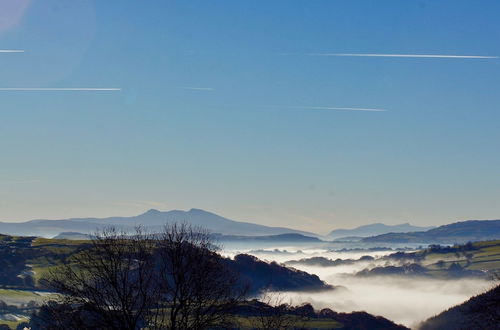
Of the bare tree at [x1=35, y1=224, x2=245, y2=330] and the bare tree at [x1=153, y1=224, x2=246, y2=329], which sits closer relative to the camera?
the bare tree at [x1=35, y1=224, x2=245, y2=330]

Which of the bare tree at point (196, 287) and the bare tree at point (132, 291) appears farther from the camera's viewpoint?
the bare tree at point (196, 287)

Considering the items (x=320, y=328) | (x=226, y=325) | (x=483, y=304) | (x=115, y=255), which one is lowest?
(x=320, y=328)

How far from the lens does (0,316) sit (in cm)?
18425

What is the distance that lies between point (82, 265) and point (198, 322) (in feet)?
29.4

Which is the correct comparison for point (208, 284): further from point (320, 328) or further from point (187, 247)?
point (320, 328)

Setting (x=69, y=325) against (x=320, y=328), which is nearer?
(x=69, y=325)

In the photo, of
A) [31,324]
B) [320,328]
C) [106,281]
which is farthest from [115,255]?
[320,328]

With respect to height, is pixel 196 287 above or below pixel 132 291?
above

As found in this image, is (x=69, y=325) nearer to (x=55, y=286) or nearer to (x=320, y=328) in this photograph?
(x=55, y=286)

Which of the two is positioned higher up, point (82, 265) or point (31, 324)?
point (82, 265)

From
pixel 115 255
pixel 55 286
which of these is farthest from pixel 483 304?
pixel 55 286

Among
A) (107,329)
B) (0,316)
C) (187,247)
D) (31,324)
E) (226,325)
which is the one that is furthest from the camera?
(0,316)

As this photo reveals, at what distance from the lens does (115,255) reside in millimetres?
35875

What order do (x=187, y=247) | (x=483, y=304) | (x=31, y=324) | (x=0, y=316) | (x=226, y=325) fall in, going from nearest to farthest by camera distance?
1. (x=483, y=304)
2. (x=226, y=325)
3. (x=187, y=247)
4. (x=31, y=324)
5. (x=0, y=316)
